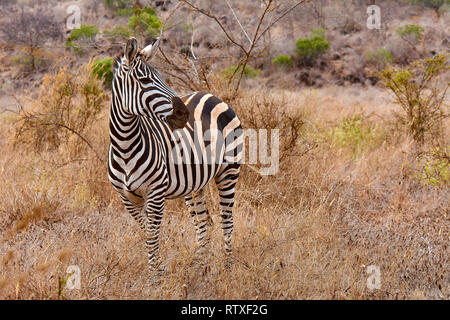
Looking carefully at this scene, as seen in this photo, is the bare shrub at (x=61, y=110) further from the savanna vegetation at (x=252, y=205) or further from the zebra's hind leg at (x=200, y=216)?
the zebra's hind leg at (x=200, y=216)

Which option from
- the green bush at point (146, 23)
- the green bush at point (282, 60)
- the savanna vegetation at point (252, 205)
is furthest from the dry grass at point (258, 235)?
the green bush at point (282, 60)

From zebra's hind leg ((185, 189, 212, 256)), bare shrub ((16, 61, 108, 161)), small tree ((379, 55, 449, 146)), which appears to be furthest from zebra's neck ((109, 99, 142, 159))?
small tree ((379, 55, 449, 146))

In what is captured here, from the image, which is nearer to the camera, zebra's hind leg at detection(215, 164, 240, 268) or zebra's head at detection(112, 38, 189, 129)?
zebra's head at detection(112, 38, 189, 129)

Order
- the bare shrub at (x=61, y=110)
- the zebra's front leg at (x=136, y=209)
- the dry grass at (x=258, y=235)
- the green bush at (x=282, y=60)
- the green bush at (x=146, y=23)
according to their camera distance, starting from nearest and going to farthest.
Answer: the dry grass at (x=258, y=235) → the zebra's front leg at (x=136, y=209) → the green bush at (x=146, y=23) → the bare shrub at (x=61, y=110) → the green bush at (x=282, y=60)

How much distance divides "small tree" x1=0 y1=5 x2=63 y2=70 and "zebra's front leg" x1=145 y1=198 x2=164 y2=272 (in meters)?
15.1

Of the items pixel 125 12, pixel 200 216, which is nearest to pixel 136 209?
pixel 200 216

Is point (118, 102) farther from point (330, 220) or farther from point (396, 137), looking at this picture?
point (396, 137)

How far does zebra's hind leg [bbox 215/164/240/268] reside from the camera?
3.92 meters

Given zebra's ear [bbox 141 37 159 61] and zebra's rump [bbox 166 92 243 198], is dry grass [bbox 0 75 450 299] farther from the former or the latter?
zebra's ear [bbox 141 37 159 61]

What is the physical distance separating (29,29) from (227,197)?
55.7 feet

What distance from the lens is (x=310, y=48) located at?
63.3 feet

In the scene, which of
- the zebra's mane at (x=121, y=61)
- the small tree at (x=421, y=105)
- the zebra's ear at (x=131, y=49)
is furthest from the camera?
the small tree at (x=421, y=105)

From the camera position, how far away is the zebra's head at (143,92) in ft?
9.34

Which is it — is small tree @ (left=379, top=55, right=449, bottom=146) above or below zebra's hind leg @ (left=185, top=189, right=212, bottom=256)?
above
